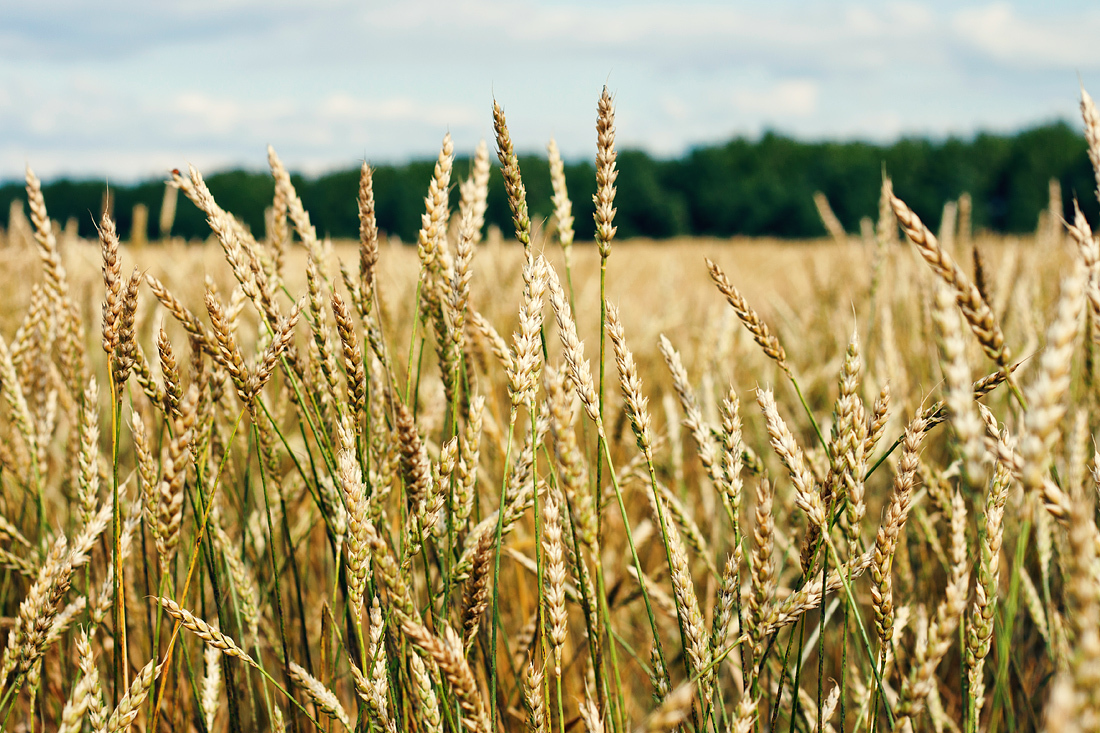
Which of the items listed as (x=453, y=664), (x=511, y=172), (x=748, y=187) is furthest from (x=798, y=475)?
(x=748, y=187)

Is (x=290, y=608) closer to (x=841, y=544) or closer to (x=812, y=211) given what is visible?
(x=841, y=544)

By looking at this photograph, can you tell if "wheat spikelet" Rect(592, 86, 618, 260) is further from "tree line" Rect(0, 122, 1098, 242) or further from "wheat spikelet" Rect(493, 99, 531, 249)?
"tree line" Rect(0, 122, 1098, 242)

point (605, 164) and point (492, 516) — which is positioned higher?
point (605, 164)

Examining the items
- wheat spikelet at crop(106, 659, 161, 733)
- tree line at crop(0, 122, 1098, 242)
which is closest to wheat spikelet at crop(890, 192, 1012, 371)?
wheat spikelet at crop(106, 659, 161, 733)

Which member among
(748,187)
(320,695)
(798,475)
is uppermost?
(748,187)

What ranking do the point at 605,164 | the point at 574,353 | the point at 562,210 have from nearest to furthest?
1. the point at 574,353
2. the point at 605,164
3. the point at 562,210

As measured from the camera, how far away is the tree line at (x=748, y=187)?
36938 mm

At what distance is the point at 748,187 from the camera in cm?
4072

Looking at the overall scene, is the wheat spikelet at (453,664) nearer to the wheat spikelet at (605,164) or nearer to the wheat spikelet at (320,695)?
the wheat spikelet at (320,695)

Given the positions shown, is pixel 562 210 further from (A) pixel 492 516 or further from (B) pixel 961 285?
(B) pixel 961 285

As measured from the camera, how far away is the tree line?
121ft

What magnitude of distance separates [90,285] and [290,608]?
5.03 feet

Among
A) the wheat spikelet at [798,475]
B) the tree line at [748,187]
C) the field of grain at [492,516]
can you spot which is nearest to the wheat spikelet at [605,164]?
the field of grain at [492,516]

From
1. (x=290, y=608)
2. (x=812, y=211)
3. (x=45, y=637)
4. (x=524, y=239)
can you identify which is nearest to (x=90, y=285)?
(x=290, y=608)
